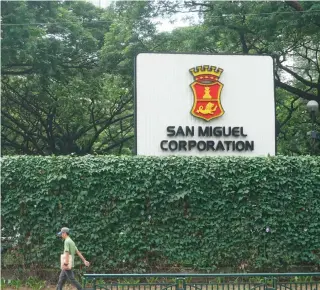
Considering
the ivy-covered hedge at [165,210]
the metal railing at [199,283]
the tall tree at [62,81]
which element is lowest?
the metal railing at [199,283]

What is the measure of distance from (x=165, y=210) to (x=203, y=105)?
10.2 ft

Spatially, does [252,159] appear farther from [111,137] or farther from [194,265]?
[111,137]

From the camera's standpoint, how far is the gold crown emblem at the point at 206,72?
13.0 m

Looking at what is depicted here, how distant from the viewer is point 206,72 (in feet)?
42.9

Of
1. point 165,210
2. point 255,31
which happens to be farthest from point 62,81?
point 165,210

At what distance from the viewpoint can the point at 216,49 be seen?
72.0 feet

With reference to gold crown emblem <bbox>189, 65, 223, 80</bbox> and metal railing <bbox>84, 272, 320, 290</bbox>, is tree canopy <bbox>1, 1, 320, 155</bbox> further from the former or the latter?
metal railing <bbox>84, 272, 320, 290</bbox>

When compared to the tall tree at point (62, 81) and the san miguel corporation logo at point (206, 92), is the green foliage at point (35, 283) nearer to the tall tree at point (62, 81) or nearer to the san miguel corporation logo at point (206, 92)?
the san miguel corporation logo at point (206, 92)

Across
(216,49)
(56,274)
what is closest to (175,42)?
(216,49)

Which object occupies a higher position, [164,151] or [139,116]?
[139,116]

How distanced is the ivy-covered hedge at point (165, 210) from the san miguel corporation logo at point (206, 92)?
1816 mm

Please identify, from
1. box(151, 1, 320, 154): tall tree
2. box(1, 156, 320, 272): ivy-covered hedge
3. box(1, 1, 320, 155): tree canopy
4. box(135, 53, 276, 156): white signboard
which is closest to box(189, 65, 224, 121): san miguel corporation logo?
box(135, 53, 276, 156): white signboard

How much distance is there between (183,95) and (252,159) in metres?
2.61

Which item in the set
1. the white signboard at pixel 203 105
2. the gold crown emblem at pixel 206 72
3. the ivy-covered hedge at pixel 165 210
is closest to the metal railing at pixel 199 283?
the ivy-covered hedge at pixel 165 210
